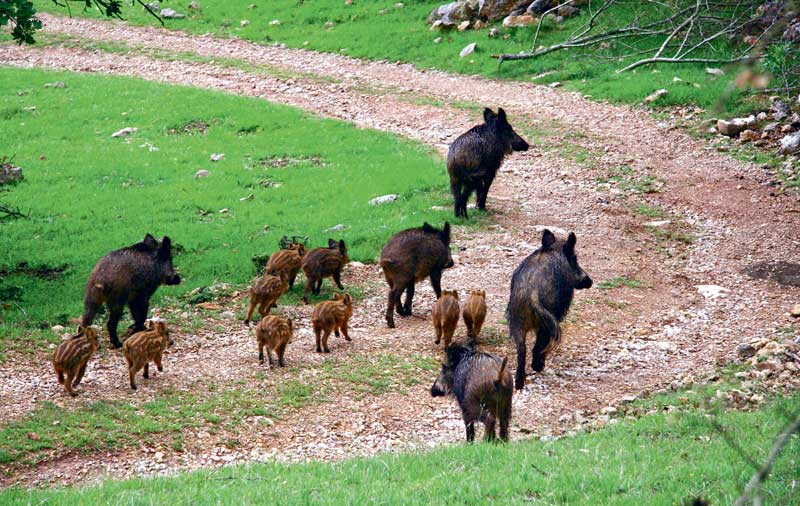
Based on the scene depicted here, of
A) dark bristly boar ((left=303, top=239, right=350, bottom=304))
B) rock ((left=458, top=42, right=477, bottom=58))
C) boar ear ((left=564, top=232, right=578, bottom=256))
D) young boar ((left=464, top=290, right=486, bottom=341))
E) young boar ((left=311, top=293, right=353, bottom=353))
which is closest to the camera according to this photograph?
young boar ((left=311, top=293, right=353, bottom=353))

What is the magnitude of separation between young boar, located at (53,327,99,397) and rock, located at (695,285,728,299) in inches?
325

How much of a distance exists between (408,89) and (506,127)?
8.89 metres

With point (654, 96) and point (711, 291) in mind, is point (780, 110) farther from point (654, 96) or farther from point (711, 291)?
point (711, 291)

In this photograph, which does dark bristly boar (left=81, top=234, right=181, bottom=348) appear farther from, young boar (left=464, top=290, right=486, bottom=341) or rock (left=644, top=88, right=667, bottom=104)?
rock (left=644, top=88, right=667, bottom=104)

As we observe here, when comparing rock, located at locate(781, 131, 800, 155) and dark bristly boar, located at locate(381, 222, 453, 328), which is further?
rock, located at locate(781, 131, 800, 155)

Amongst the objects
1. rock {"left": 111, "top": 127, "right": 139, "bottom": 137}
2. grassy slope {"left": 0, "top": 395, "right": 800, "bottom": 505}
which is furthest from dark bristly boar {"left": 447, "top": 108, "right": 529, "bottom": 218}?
rock {"left": 111, "top": 127, "right": 139, "bottom": 137}

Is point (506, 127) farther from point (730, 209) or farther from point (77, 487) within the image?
point (77, 487)

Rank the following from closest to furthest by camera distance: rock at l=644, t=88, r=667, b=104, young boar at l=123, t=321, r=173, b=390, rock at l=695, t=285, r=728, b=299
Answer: young boar at l=123, t=321, r=173, b=390 → rock at l=695, t=285, r=728, b=299 → rock at l=644, t=88, r=667, b=104

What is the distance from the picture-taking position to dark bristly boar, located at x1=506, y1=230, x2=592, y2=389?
10.9 metres

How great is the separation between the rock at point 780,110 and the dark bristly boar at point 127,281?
44.6ft

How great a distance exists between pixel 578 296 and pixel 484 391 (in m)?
5.10

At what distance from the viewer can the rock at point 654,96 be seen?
2241cm

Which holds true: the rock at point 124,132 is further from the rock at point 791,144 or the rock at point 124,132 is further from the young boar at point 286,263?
the rock at point 791,144

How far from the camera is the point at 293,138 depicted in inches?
870
